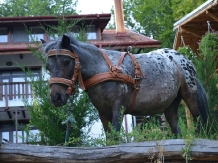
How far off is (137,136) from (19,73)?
59.3 ft

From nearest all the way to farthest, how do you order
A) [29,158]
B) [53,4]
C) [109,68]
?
[29,158], [109,68], [53,4]

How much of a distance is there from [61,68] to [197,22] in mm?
9479

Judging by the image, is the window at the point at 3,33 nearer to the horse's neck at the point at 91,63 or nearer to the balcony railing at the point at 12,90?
the balcony railing at the point at 12,90

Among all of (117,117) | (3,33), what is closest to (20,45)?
(3,33)

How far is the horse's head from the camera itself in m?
6.14

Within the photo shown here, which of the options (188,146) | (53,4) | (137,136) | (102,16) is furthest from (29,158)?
(53,4)

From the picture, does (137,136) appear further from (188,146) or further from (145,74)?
(145,74)

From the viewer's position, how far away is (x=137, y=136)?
19.6 feet

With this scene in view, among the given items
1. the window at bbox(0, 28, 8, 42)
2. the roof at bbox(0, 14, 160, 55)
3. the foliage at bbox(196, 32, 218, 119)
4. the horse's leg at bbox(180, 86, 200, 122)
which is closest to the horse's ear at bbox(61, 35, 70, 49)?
the horse's leg at bbox(180, 86, 200, 122)

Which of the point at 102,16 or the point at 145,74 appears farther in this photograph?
the point at 102,16

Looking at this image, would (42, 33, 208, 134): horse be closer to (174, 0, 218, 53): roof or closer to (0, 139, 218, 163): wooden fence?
(0, 139, 218, 163): wooden fence

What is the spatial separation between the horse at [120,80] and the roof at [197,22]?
5.61 meters

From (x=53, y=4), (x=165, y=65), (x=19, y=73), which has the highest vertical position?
(x=53, y=4)

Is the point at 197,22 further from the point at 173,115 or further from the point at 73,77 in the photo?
the point at 73,77
